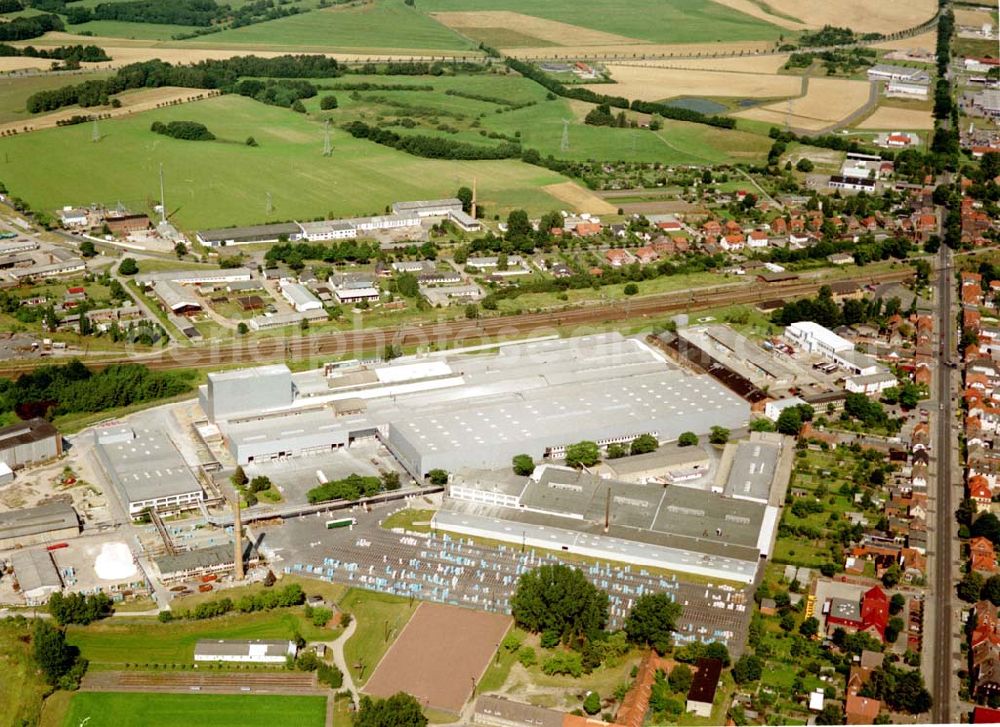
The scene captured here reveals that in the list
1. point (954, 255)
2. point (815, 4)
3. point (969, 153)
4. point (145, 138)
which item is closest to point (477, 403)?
point (954, 255)

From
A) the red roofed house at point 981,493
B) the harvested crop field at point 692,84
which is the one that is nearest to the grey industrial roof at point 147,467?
the red roofed house at point 981,493

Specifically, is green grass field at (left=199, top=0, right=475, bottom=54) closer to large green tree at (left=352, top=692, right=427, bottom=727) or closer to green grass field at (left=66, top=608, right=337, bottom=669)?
green grass field at (left=66, top=608, right=337, bottom=669)

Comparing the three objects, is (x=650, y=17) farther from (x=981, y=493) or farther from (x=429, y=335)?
(x=981, y=493)

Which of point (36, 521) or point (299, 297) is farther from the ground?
point (299, 297)

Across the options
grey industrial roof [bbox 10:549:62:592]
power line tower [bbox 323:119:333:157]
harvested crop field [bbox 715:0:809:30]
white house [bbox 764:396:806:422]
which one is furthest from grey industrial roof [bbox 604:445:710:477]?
harvested crop field [bbox 715:0:809:30]

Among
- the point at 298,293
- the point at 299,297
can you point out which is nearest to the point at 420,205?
the point at 298,293

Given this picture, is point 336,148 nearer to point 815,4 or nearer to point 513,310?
point 513,310

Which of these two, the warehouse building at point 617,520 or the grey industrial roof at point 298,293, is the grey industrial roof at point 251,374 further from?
the grey industrial roof at point 298,293
